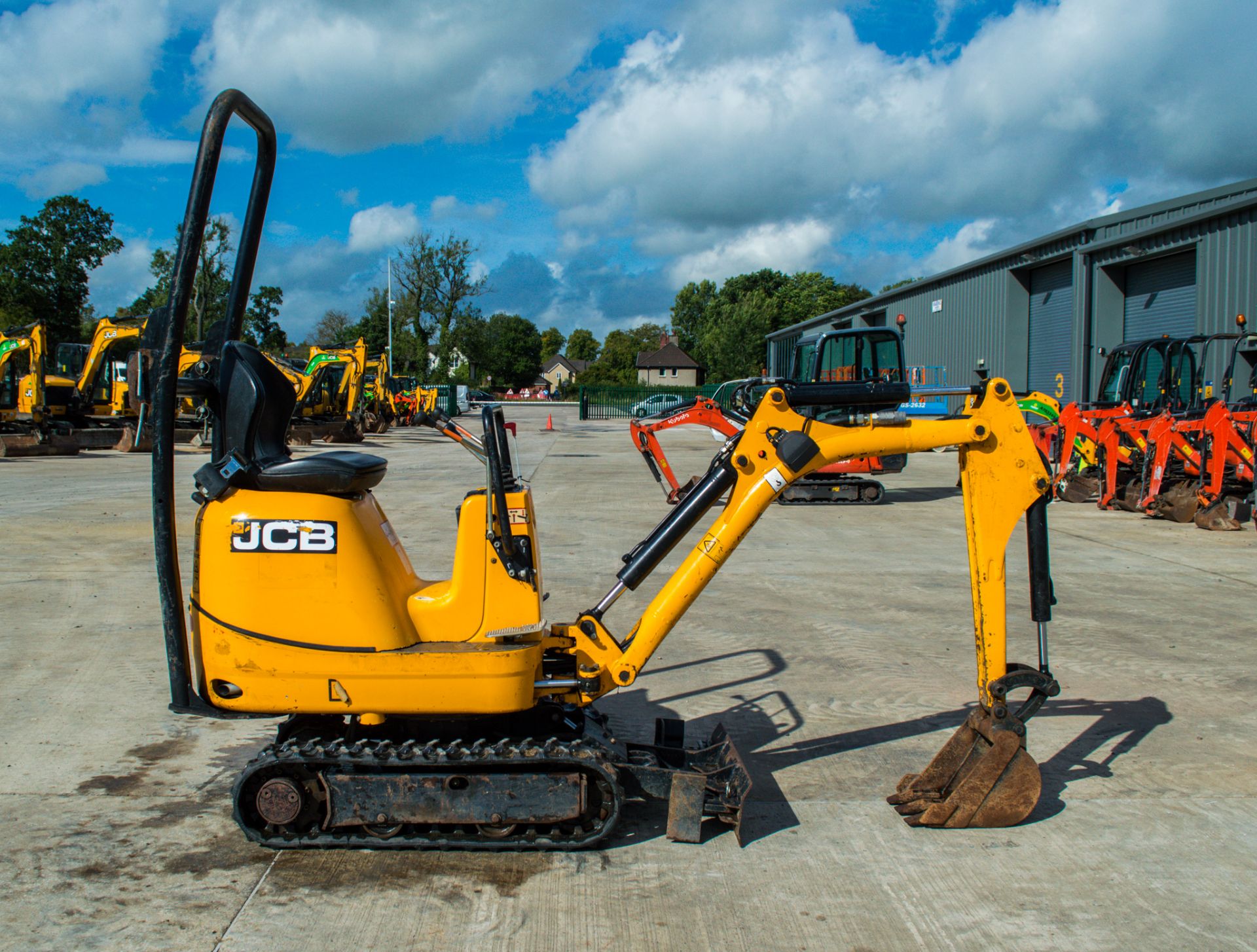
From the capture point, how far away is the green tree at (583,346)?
162 m

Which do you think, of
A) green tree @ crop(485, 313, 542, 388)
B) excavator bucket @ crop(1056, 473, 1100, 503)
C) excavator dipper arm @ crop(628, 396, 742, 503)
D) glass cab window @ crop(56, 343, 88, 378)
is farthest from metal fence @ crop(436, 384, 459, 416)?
green tree @ crop(485, 313, 542, 388)

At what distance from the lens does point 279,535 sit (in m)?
3.40

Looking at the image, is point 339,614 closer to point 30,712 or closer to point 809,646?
point 30,712

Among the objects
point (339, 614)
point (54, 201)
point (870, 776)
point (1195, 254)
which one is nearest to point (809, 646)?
point (870, 776)

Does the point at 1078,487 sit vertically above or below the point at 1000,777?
above

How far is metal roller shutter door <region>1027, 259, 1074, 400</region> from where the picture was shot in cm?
2538

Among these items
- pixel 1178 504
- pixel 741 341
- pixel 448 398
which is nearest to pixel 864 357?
pixel 1178 504

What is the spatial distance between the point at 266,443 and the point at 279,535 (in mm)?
393

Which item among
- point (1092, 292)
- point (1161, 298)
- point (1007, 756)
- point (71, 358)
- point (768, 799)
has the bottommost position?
point (768, 799)

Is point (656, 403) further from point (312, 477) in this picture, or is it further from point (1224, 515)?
point (312, 477)

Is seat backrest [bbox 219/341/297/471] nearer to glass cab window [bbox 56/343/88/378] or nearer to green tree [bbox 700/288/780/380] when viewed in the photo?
glass cab window [bbox 56/343/88/378]

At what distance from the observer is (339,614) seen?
3.44m

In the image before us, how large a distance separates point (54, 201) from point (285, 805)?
3004 inches

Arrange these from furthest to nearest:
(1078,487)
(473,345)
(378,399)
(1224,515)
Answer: (473,345) < (378,399) < (1078,487) < (1224,515)
